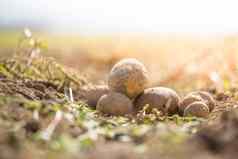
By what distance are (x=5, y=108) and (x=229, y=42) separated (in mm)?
5585

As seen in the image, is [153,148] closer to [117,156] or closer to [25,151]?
[117,156]

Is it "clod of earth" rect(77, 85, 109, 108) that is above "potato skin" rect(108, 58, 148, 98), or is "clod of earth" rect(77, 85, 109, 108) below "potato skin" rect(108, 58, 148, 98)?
below

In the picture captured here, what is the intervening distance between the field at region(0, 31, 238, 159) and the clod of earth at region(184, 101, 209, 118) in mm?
102

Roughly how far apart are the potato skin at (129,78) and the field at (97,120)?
0.24m

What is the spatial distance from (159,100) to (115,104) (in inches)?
17.3

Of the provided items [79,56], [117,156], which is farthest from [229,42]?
[117,156]

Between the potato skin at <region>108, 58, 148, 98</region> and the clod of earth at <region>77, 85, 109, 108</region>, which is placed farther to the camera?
the clod of earth at <region>77, 85, 109, 108</region>

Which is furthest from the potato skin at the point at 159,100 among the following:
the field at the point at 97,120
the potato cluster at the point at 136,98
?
the field at the point at 97,120

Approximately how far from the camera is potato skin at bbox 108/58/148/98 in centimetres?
539

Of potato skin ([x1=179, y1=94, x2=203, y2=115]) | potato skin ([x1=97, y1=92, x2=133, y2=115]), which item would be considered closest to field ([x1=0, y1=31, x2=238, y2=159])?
potato skin ([x1=97, y1=92, x2=133, y2=115])

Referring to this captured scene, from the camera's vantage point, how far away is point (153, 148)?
130 inches

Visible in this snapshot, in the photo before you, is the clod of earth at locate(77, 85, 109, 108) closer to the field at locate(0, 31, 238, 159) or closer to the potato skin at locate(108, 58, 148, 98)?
the field at locate(0, 31, 238, 159)

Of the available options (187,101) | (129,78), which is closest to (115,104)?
(129,78)

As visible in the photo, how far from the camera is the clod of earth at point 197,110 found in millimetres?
5230
